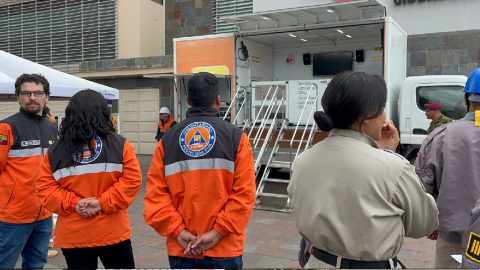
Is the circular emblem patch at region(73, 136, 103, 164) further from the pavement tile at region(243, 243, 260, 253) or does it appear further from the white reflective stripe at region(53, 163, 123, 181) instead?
the pavement tile at region(243, 243, 260, 253)

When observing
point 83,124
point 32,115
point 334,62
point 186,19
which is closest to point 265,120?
point 334,62

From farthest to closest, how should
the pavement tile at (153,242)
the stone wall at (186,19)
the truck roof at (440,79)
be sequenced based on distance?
the stone wall at (186,19) < the truck roof at (440,79) < the pavement tile at (153,242)

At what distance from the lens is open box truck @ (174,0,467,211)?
8.30 m

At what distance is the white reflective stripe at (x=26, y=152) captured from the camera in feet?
11.3

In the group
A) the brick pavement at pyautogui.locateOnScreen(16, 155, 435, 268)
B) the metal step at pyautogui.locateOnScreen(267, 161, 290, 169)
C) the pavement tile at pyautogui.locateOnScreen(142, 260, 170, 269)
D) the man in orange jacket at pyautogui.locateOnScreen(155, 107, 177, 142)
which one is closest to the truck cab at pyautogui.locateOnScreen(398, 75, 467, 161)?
the metal step at pyautogui.locateOnScreen(267, 161, 290, 169)

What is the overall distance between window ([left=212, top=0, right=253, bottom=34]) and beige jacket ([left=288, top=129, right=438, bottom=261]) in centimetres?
1326

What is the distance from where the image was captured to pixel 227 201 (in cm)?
249

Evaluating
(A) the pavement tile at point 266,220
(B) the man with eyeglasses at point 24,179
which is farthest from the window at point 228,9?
(B) the man with eyeglasses at point 24,179

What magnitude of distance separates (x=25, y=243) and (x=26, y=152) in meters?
0.73

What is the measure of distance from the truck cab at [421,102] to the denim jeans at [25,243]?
701 cm

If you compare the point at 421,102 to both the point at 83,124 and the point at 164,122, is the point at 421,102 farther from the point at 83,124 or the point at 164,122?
the point at 83,124

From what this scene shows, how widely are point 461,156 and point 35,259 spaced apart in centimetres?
330

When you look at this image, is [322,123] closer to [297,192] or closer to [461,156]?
[297,192]

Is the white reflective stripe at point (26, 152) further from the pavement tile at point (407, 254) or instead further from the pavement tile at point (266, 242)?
the pavement tile at point (407, 254)
